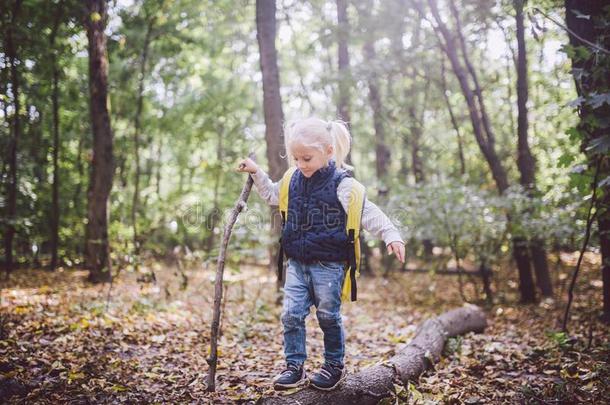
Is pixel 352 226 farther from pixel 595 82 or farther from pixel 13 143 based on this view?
pixel 13 143

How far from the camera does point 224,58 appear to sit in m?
14.9

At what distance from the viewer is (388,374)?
366cm

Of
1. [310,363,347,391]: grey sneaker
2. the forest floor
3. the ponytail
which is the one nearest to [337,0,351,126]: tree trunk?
the forest floor

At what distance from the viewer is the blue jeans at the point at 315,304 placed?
3180 millimetres

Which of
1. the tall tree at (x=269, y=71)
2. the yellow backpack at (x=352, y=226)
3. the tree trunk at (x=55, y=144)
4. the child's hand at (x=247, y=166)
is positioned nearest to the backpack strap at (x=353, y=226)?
the yellow backpack at (x=352, y=226)

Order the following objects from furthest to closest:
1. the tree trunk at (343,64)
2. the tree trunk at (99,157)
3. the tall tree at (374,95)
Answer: the tall tree at (374,95) → the tree trunk at (343,64) → the tree trunk at (99,157)

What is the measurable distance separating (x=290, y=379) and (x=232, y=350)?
1.94 metres

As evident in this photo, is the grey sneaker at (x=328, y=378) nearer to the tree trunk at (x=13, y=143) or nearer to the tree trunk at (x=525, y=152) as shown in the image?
the tree trunk at (x=525, y=152)

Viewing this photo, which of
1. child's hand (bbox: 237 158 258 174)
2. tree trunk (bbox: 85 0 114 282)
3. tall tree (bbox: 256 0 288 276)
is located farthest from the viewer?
tree trunk (bbox: 85 0 114 282)

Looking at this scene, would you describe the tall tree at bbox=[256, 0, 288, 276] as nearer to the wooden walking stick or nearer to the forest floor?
the forest floor

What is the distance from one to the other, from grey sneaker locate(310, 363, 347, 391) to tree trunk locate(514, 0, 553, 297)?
18.2 feet

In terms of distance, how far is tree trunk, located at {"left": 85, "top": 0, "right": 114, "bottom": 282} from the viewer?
8648mm

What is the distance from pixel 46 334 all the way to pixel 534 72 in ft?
47.3

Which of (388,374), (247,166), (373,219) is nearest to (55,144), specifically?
(247,166)
